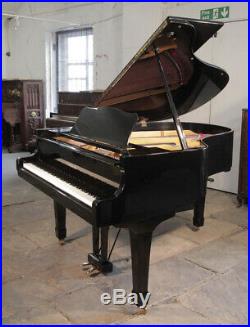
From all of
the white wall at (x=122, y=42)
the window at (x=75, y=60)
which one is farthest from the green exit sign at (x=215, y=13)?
the window at (x=75, y=60)

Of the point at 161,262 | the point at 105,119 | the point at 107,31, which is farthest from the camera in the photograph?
the point at 107,31

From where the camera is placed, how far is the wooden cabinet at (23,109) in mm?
7360

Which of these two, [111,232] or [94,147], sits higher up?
[94,147]

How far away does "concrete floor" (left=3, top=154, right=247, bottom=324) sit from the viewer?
7.38ft

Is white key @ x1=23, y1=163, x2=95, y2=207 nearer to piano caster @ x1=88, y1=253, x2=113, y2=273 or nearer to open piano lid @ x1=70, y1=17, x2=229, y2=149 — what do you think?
open piano lid @ x1=70, y1=17, x2=229, y2=149

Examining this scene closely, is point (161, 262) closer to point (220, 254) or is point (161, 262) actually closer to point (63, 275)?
point (220, 254)

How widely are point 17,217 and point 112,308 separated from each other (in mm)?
1864

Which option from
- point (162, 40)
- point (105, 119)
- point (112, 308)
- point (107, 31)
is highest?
point (107, 31)

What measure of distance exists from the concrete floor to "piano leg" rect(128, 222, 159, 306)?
20 cm

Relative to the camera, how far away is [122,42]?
19.8 feet

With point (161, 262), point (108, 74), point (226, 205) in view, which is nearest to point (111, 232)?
point (161, 262)

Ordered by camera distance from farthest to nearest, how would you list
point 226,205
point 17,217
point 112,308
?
1. point 226,205
2. point 17,217
3. point 112,308

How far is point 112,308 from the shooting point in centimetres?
230

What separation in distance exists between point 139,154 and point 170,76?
946 millimetres
